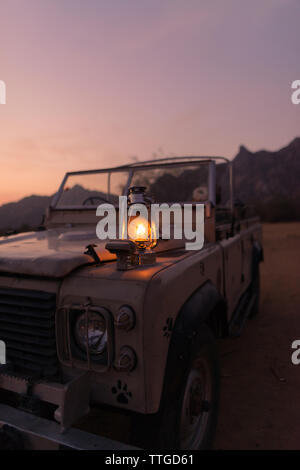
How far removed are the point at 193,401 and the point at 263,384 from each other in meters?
1.57

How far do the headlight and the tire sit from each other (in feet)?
1.17

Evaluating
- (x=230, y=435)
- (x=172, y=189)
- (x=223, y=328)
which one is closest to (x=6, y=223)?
(x=172, y=189)

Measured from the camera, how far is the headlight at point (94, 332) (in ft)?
4.99

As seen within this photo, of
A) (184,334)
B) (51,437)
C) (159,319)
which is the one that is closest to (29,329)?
(51,437)

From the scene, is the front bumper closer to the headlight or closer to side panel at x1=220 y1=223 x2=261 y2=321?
the headlight

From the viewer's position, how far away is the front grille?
1563 mm

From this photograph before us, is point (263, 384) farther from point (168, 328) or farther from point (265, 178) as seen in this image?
point (265, 178)

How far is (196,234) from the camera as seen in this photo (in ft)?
8.88

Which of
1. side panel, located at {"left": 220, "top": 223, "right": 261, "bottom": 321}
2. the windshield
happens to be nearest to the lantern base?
side panel, located at {"left": 220, "top": 223, "right": 261, "bottom": 321}

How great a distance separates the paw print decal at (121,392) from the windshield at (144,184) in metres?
2.32

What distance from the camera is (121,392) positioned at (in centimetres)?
148
